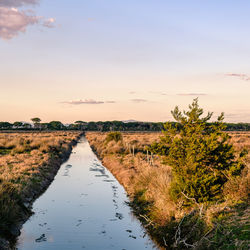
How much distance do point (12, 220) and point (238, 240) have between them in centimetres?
798

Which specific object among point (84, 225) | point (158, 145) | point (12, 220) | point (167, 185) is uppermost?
point (158, 145)

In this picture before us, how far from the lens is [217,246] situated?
794 centimetres

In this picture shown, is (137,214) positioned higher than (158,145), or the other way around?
(158,145)

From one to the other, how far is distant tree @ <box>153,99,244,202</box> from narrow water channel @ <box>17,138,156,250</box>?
8.90 ft

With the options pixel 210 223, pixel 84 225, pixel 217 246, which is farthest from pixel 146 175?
pixel 217 246

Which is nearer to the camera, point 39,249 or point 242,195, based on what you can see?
point 39,249

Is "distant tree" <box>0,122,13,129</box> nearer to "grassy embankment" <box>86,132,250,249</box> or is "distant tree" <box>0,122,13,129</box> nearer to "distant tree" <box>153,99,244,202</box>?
"grassy embankment" <box>86,132,250,249</box>

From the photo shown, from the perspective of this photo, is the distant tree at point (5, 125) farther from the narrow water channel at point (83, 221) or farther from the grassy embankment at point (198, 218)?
the grassy embankment at point (198, 218)

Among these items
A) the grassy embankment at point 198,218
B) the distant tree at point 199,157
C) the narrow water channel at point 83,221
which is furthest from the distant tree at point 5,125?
the distant tree at point 199,157

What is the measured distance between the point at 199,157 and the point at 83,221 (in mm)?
6105

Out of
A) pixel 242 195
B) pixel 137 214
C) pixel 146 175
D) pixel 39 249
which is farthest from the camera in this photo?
pixel 146 175

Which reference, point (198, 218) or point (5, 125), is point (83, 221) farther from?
point (5, 125)

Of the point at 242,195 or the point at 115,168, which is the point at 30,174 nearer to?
the point at 115,168

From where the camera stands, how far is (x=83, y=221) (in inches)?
505
